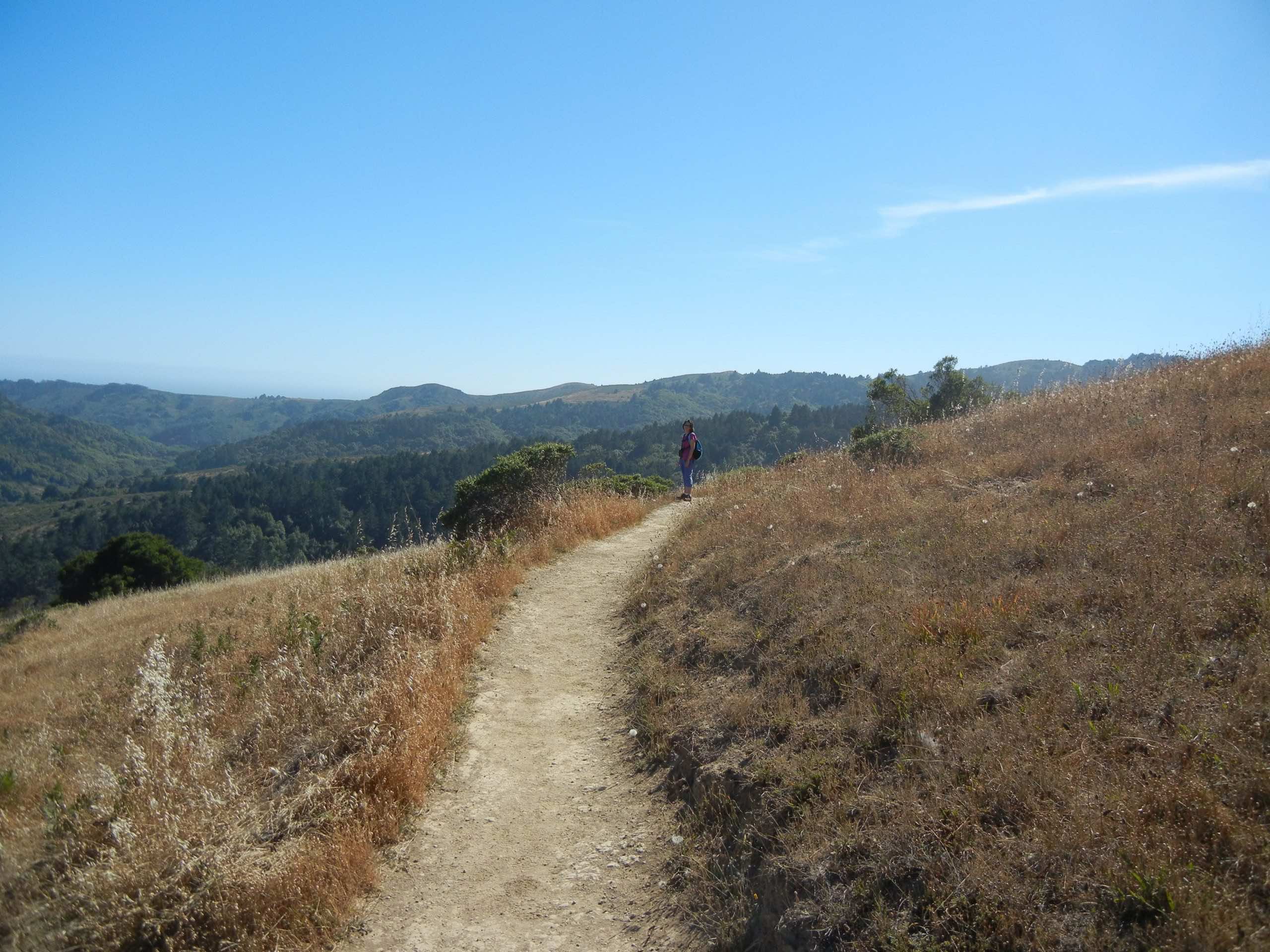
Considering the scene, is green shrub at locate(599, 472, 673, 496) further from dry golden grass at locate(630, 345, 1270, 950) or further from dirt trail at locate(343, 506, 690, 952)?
dry golden grass at locate(630, 345, 1270, 950)

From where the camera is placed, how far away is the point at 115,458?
634 ft

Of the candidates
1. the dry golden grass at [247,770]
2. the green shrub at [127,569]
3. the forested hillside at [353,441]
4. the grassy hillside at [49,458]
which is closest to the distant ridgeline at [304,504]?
the green shrub at [127,569]

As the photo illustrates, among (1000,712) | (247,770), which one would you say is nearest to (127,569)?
(247,770)

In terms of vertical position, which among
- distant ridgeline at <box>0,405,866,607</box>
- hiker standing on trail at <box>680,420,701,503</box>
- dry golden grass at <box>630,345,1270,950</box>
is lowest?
distant ridgeline at <box>0,405,866,607</box>

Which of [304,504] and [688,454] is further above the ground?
[688,454]

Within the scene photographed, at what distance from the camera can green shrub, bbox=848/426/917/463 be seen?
35.1 feet

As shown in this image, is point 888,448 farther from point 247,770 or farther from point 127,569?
point 127,569

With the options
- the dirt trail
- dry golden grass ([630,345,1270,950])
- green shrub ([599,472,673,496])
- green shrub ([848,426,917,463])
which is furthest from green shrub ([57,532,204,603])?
dry golden grass ([630,345,1270,950])

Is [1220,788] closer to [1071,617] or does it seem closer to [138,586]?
[1071,617]

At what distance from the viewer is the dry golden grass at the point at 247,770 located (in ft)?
12.6

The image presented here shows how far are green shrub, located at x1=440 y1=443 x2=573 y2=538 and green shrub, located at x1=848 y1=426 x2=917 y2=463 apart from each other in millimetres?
5699

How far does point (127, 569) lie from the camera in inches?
1428

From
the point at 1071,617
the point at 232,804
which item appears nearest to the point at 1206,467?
the point at 1071,617

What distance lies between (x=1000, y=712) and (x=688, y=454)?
11931mm
